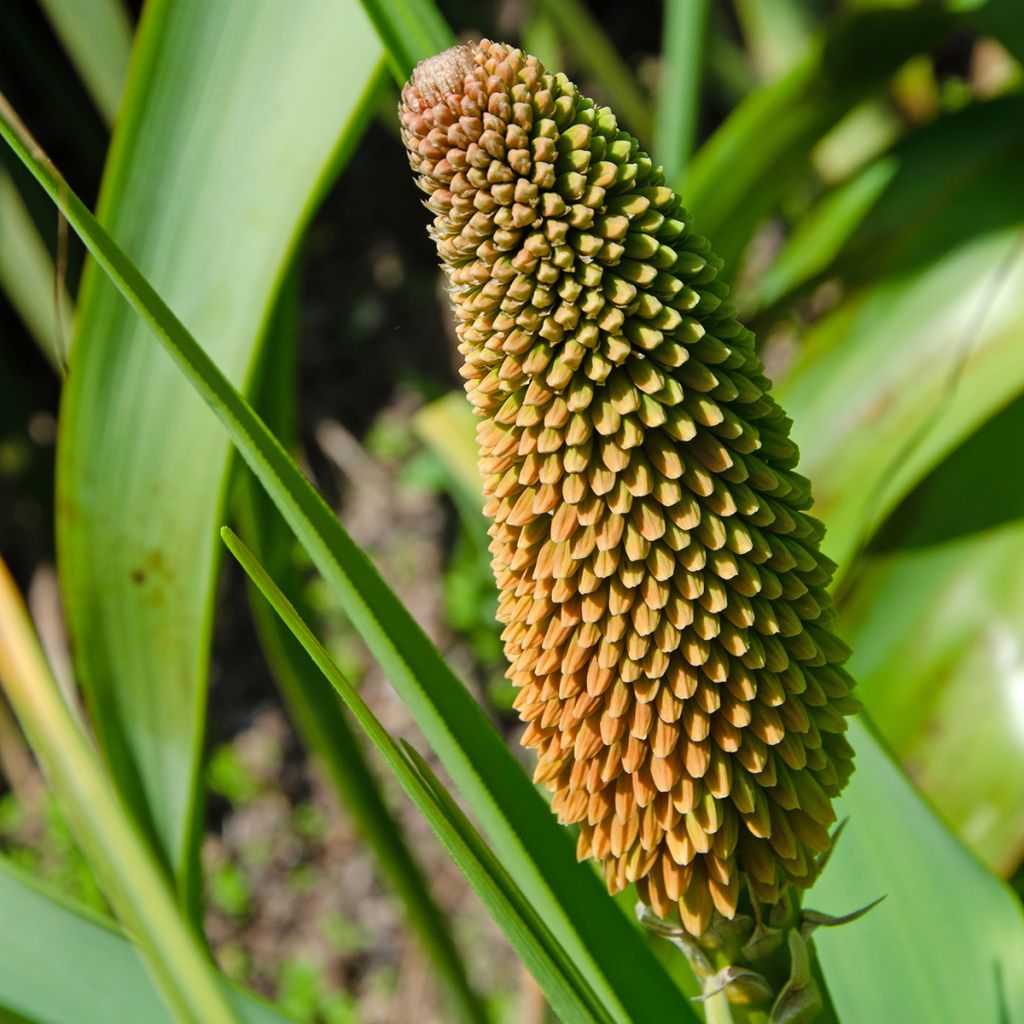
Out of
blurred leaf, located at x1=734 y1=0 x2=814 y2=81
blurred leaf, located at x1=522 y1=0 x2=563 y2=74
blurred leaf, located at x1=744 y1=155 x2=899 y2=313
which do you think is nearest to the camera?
blurred leaf, located at x1=744 y1=155 x2=899 y2=313

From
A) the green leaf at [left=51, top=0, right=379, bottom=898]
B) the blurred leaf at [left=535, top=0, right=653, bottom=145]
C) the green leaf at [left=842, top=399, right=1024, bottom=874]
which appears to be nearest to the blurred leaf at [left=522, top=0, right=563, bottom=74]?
the blurred leaf at [left=535, top=0, right=653, bottom=145]

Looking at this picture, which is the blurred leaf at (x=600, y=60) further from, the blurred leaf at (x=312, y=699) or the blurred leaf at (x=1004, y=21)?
the blurred leaf at (x=312, y=699)

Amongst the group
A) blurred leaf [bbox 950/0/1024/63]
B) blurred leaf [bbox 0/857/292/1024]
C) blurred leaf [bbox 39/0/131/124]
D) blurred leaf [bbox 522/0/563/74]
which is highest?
blurred leaf [bbox 39/0/131/124]

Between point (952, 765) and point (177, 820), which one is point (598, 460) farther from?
point (952, 765)

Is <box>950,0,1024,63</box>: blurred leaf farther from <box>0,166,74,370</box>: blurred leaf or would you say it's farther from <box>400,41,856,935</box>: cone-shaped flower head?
<box>0,166,74,370</box>: blurred leaf

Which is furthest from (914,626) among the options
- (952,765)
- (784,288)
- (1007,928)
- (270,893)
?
(270,893)

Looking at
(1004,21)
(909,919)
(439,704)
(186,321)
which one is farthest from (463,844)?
(1004,21)

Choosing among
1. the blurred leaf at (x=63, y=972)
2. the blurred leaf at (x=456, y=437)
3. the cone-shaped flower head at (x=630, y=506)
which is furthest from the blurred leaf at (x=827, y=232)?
the blurred leaf at (x=63, y=972)
